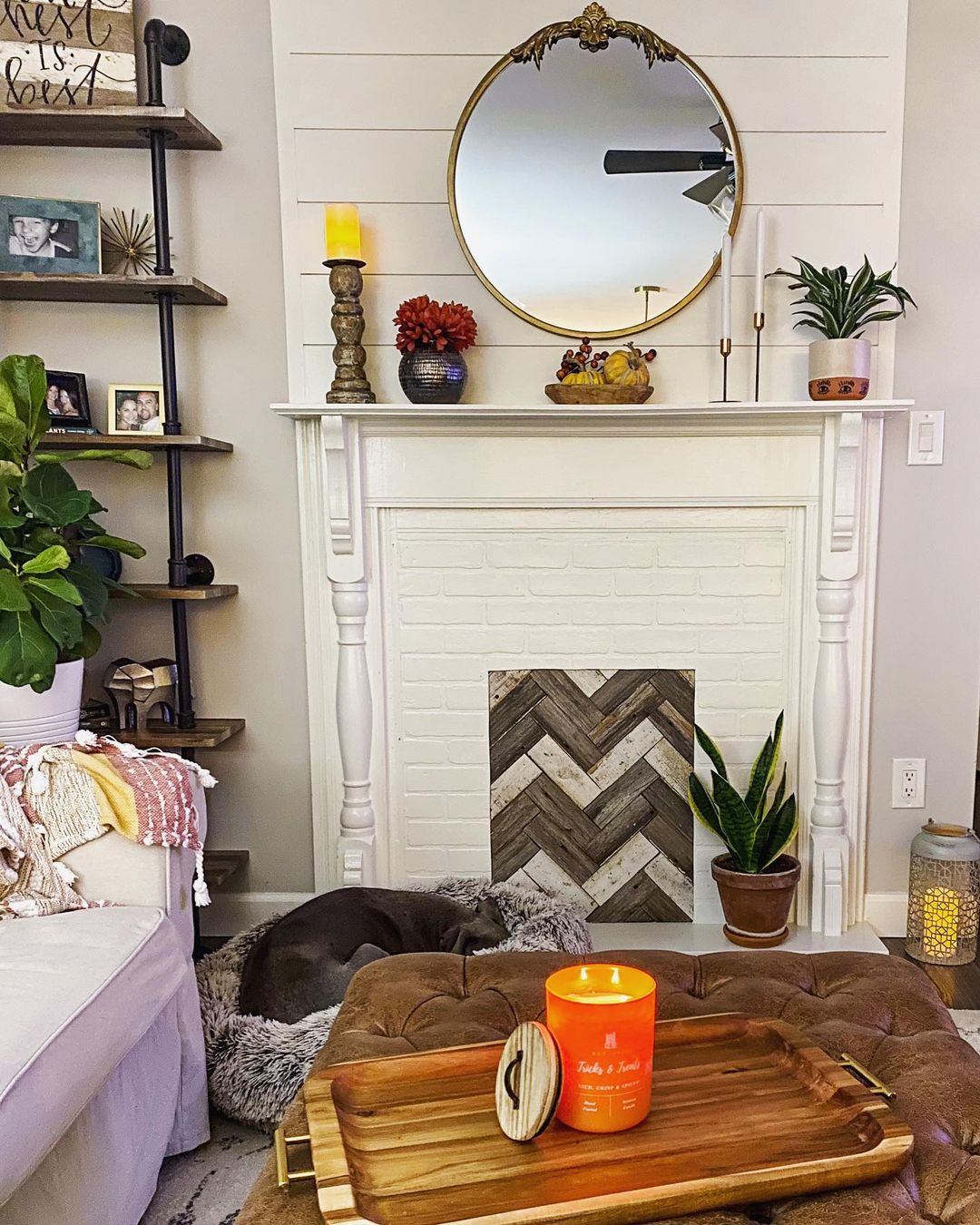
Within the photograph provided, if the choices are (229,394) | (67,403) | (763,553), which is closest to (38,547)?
(67,403)

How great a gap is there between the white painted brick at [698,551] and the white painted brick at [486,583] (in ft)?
1.09

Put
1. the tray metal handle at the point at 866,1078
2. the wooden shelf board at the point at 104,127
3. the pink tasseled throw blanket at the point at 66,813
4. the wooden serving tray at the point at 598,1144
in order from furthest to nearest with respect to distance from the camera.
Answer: the wooden shelf board at the point at 104,127, the pink tasseled throw blanket at the point at 66,813, the tray metal handle at the point at 866,1078, the wooden serving tray at the point at 598,1144

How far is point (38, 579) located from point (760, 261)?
5.15 feet

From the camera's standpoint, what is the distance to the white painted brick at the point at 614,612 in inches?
89.7

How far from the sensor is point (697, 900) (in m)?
2.33

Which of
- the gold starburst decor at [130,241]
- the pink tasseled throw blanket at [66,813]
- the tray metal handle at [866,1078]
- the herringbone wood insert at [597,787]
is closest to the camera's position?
the tray metal handle at [866,1078]

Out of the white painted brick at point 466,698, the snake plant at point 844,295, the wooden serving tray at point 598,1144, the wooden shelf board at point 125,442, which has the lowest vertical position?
the wooden serving tray at point 598,1144

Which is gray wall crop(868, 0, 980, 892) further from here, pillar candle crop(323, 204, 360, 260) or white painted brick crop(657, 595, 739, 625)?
pillar candle crop(323, 204, 360, 260)

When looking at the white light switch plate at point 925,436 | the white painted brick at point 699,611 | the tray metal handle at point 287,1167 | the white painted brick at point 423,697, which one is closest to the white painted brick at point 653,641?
the white painted brick at point 699,611

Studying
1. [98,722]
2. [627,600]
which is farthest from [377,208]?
[98,722]

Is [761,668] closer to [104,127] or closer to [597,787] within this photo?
[597,787]

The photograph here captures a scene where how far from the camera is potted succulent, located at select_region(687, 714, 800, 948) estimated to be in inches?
85.0

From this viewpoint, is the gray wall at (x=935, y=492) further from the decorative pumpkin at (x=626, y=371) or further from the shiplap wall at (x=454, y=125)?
the decorative pumpkin at (x=626, y=371)

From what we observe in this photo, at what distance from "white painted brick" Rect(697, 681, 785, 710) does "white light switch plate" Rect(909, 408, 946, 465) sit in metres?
0.62
